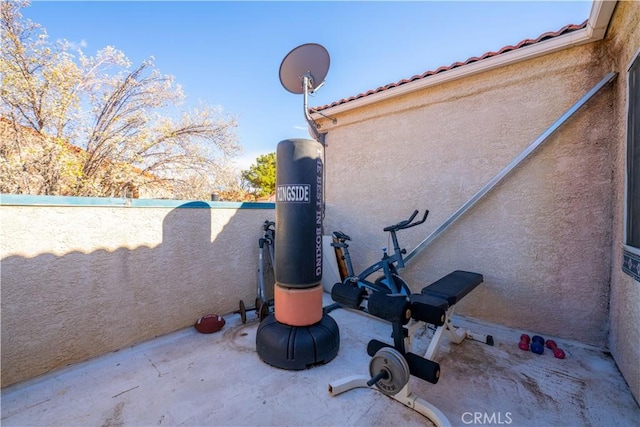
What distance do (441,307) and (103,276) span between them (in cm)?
307

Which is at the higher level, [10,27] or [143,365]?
[10,27]

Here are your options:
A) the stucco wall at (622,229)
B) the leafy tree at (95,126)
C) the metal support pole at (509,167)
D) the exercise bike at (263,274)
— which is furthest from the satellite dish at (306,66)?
the leafy tree at (95,126)

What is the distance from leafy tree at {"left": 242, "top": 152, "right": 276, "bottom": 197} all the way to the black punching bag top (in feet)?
45.3

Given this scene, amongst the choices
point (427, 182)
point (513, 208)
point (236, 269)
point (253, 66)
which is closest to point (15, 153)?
point (253, 66)

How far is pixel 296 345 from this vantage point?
7.77 feet

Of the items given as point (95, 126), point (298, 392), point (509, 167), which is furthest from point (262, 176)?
point (298, 392)

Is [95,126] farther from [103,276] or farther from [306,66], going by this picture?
[306,66]

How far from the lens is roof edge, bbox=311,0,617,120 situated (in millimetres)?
2328

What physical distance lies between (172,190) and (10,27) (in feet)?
14.9

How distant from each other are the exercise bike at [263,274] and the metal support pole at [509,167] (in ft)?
6.38

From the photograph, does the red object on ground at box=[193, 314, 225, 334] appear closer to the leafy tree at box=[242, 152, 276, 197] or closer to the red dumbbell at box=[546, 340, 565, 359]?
the red dumbbell at box=[546, 340, 565, 359]

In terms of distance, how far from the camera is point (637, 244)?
1.97 meters

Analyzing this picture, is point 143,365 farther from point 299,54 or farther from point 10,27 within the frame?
point 10,27

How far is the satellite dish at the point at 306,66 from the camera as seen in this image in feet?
11.0
